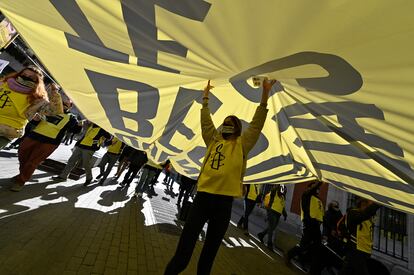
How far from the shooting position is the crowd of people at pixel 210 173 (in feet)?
7.76

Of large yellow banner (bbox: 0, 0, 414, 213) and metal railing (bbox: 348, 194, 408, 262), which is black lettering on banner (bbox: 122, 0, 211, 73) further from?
metal railing (bbox: 348, 194, 408, 262)

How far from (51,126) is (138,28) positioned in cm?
412

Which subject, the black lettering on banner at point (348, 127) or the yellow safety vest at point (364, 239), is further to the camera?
the yellow safety vest at point (364, 239)

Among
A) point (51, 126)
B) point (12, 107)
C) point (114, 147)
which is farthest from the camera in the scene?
point (114, 147)

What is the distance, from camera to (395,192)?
11.4ft

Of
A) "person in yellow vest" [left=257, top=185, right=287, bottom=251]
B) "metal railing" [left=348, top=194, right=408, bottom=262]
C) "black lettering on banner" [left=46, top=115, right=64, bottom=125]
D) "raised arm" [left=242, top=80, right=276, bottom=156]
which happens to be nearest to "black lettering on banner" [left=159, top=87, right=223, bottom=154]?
"raised arm" [left=242, top=80, right=276, bottom=156]

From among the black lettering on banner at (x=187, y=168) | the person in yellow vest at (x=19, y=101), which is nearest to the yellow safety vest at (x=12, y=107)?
the person in yellow vest at (x=19, y=101)

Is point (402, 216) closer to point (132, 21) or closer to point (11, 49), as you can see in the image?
point (132, 21)

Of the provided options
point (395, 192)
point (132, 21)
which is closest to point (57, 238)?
point (132, 21)

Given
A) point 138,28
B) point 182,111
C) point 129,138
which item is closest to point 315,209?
point 182,111

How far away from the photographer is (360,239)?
4.16m

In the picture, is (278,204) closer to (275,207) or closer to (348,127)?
(275,207)

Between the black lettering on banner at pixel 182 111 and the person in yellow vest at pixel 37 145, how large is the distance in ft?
7.31

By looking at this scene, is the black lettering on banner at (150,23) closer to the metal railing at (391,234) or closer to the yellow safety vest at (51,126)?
the yellow safety vest at (51,126)
